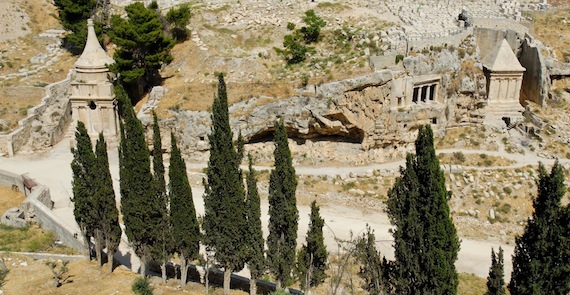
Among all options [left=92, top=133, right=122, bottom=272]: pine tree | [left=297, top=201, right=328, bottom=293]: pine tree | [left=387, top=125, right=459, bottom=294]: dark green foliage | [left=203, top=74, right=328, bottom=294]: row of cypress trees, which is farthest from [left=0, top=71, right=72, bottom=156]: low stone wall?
[left=387, top=125, right=459, bottom=294]: dark green foliage

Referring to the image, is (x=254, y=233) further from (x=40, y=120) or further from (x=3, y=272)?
(x=40, y=120)

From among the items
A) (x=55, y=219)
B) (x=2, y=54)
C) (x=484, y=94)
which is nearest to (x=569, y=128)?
(x=484, y=94)

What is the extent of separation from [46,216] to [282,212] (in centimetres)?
1482

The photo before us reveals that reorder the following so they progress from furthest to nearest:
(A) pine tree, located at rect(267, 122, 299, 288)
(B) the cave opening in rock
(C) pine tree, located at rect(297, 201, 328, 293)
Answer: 1. (B) the cave opening in rock
2. (C) pine tree, located at rect(297, 201, 328, 293)
3. (A) pine tree, located at rect(267, 122, 299, 288)

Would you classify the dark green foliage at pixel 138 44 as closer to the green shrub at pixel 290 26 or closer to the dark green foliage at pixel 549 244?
the green shrub at pixel 290 26

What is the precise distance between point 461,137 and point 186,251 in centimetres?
2736

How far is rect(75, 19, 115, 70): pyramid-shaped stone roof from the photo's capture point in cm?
4225

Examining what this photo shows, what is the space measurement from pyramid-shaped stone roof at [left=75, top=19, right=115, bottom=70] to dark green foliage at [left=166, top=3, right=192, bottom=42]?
7.17 metres

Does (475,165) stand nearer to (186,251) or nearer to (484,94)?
(484,94)

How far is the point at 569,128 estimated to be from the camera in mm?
45125

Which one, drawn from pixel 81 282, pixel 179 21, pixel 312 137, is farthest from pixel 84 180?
Result: pixel 179 21

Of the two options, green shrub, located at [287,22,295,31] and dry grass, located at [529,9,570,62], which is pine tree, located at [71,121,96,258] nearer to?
green shrub, located at [287,22,295,31]

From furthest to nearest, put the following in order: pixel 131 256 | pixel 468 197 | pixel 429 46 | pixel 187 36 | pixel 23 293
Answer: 1. pixel 187 36
2. pixel 429 46
3. pixel 468 197
4. pixel 131 256
5. pixel 23 293

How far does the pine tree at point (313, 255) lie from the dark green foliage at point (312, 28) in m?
25.2
